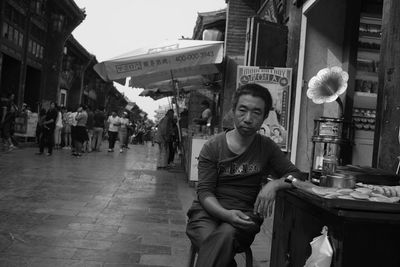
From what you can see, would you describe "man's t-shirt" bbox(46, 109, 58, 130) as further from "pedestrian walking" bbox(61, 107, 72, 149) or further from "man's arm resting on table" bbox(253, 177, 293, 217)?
"man's arm resting on table" bbox(253, 177, 293, 217)

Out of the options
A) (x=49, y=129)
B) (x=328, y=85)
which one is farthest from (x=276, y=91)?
(x=49, y=129)

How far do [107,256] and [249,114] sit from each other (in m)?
2.46

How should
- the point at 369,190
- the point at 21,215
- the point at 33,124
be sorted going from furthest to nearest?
the point at 33,124 → the point at 21,215 → the point at 369,190

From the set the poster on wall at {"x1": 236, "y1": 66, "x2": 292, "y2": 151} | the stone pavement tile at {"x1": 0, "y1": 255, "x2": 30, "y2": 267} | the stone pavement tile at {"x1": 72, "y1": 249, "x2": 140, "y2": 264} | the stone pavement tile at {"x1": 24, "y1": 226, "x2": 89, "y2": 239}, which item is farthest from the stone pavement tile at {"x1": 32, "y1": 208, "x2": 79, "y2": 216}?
the poster on wall at {"x1": 236, "y1": 66, "x2": 292, "y2": 151}

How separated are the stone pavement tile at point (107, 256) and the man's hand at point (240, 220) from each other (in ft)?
6.96

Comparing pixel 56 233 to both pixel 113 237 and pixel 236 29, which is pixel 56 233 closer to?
pixel 113 237

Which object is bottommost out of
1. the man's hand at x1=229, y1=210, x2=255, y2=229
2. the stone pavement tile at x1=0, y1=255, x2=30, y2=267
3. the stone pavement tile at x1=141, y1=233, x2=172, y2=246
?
the stone pavement tile at x1=0, y1=255, x2=30, y2=267

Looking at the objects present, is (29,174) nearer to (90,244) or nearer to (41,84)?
(90,244)

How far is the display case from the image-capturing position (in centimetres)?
684

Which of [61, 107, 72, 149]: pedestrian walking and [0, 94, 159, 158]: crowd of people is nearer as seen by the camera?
[0, 94, 159, 158]: crowd of people

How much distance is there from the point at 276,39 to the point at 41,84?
1681 centimetres

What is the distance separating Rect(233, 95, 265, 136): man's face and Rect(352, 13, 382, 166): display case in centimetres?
424

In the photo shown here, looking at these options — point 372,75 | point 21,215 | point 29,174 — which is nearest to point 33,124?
point 29,174

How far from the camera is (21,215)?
6.14 m
